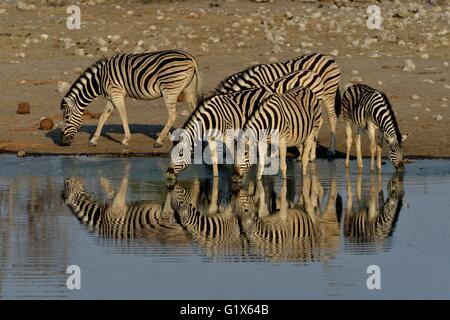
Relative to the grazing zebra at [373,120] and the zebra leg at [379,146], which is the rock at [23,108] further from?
the zebra leg at [379,146]

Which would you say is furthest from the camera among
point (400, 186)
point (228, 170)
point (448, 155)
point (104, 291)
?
point (448, 155)

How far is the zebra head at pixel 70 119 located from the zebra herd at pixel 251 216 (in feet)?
10.4

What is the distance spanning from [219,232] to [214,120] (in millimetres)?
4137

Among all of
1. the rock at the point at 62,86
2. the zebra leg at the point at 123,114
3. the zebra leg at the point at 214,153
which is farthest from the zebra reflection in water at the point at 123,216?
the rock at the point at 62,86

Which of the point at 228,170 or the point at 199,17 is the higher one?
the point at 199,17

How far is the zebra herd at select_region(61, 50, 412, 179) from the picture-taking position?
687 inches

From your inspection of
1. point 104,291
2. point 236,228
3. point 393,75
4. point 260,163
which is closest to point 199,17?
point 393,75

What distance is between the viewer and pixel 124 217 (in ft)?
48.3

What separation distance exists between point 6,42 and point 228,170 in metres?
11.9

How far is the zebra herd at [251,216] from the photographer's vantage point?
1323cm

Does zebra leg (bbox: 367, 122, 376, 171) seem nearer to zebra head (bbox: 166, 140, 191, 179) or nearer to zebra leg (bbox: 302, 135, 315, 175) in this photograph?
zebra leg (bbox: 302, 135, 315, 175)
